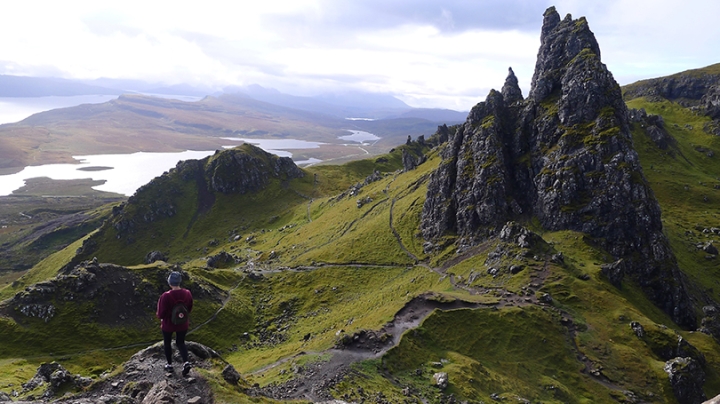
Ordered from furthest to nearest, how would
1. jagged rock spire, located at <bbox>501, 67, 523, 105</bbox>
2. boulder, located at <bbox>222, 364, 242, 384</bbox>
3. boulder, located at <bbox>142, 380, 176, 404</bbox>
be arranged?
jagged rock spire, located at <bbox>501, 67, 523, 105</bbox> < boulder, located at <bbox>222, 364, 242, 384</bbox> < boulder, located at <bbox>142, 380, 176, 404</bbox>

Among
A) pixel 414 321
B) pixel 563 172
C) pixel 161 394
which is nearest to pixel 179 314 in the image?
pixel 161 394

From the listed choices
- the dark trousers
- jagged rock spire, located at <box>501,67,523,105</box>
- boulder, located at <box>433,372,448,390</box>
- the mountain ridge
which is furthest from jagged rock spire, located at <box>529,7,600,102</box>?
the dark trousers

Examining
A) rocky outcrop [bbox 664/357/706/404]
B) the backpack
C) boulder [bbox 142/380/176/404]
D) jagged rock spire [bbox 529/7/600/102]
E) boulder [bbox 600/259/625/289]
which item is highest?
jagged rock spire [bbox 529/7/600/102]

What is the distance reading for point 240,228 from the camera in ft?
633

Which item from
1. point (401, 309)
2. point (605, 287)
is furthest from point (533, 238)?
point (401, 309)

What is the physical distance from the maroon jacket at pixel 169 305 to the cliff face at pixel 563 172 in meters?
86.4

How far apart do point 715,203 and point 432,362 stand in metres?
143

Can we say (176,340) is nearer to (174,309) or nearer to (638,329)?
(174,309)

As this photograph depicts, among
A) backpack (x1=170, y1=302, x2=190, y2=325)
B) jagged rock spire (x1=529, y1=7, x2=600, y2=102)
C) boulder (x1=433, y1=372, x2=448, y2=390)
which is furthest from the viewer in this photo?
jagged rock spire (x1=529, y1=7, x2=600, y2=102)

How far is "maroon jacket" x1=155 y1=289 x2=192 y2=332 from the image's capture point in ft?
71.6

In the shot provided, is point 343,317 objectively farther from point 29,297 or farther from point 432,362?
point 29,297

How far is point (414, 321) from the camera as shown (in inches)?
2338

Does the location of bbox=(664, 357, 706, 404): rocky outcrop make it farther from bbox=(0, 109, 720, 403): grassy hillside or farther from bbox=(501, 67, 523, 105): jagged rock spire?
bbox=(501, 67, 523, 105): jagged rock spire

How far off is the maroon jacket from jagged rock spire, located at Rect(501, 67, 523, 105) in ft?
403
